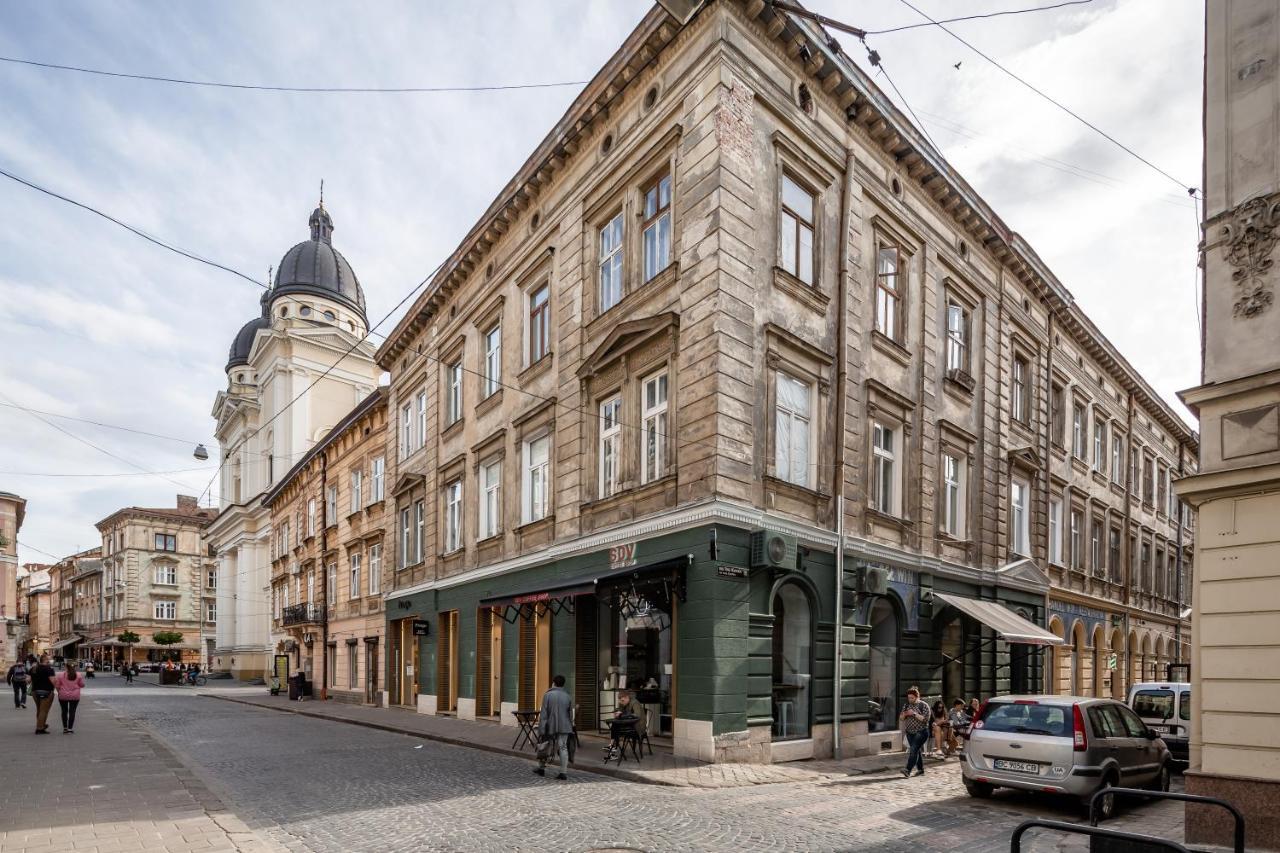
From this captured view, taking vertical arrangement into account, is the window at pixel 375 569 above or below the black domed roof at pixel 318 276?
below

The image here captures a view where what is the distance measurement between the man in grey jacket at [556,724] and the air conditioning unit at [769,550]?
12.1 ft

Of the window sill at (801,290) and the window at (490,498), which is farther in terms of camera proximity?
the window at (490,498)

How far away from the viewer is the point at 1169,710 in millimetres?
17078

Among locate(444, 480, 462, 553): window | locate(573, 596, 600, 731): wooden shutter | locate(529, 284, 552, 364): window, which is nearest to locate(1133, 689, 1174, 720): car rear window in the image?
locate(573, 596, 600, 731): wooden shutter

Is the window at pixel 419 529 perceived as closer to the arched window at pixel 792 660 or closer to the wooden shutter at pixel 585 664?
the wooden shutter at pixel 585 664

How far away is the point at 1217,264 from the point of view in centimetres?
966

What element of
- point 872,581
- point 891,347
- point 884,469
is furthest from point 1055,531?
point 872,581

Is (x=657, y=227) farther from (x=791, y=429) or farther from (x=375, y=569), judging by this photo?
(x=375, y=569)

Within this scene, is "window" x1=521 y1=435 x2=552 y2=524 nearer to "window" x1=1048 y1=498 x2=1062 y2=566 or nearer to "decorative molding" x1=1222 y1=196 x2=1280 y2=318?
"decorative molding" x1=1222 y1=196 x2=1280 y2=318

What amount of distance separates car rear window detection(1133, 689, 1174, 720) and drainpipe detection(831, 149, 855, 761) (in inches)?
237

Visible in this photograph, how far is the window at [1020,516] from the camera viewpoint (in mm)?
24337

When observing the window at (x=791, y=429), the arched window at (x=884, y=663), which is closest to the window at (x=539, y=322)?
the window at (x=791, y=429)

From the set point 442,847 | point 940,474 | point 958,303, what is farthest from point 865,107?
point 442,847

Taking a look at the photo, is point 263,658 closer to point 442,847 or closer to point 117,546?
point 117,546
